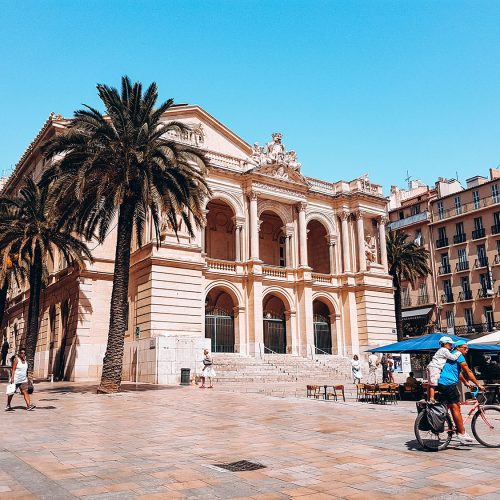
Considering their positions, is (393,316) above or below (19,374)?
above

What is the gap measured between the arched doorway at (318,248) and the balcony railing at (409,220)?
67.9 ft

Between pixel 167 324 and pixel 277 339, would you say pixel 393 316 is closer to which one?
pixel 277 339

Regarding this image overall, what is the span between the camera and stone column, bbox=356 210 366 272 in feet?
132

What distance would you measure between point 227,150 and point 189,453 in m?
33.7

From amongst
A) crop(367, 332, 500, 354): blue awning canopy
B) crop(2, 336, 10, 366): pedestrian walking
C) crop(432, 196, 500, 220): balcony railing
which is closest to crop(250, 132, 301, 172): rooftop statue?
crop(367, 332, 500, 354): blue awning canopy

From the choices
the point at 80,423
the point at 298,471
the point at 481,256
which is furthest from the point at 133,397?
the point at 481,256

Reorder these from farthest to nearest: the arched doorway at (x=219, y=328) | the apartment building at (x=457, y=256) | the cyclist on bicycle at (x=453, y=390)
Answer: the apartment building at (x=457, y=256) < the arched doorway at (x=219, y=328) < the cyclist on bicycle at (x=453, y=390)

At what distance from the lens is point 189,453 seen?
8.77 metres

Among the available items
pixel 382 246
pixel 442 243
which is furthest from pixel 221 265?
pixel 442 243

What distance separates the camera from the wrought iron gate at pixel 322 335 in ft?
Result: 129

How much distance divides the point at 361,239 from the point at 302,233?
5.25 metres

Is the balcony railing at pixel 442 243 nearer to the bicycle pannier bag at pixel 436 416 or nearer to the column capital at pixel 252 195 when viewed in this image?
the column capital at pixel 252 195

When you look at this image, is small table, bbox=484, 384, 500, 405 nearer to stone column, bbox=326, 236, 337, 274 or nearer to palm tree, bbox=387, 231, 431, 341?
stone column, bbox=326, 236, 337, 274

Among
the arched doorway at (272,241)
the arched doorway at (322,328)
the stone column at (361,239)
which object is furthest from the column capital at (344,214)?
the arched doorway at (322,328)
